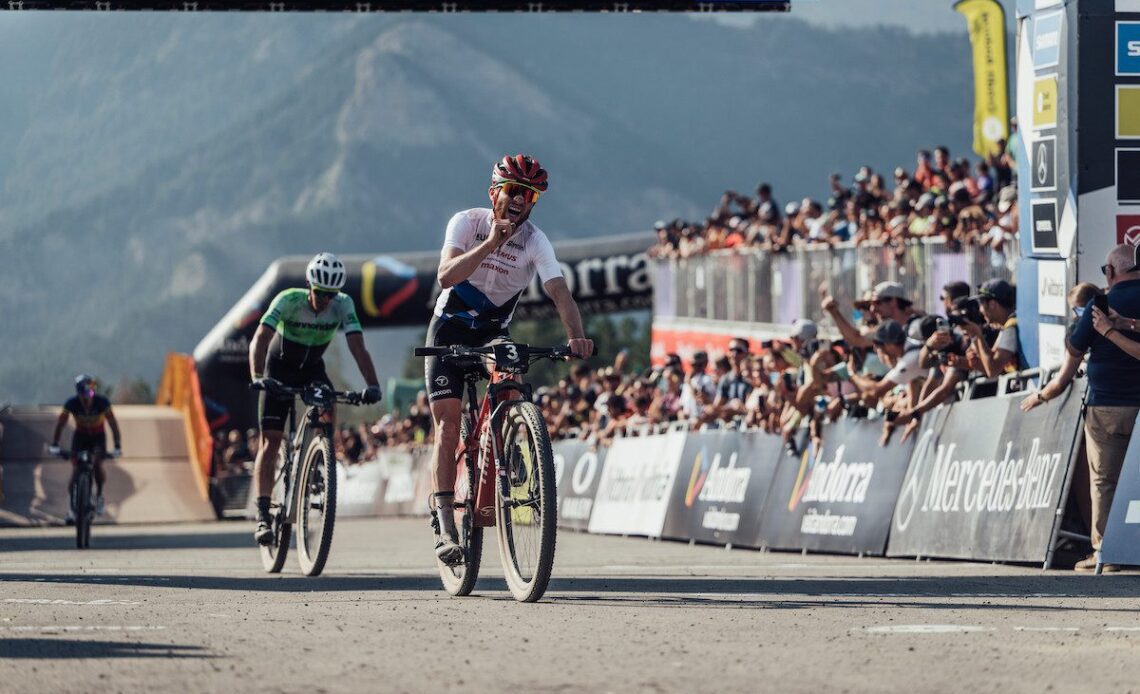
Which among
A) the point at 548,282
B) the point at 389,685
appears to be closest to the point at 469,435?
the point at 548,282

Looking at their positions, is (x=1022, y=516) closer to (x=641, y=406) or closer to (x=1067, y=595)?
(x=1067, y=595)

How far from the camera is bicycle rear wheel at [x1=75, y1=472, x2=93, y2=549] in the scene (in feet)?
63.8

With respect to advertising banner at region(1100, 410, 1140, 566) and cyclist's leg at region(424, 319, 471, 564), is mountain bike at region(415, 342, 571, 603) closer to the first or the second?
cyclist's leg at region(424, 319, 471, 564)

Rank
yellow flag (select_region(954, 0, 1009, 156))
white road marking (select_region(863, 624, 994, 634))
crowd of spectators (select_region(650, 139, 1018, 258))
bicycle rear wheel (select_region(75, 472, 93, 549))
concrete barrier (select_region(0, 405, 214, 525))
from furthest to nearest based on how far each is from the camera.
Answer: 1. concrete barrier (select_region(0, 405, 214, 525))
2. yellow flag (select_region(954, 0, 1009, 156))
3. bicycle rear wheel (select_region(75, 472, 93, 549))
4. crowd of spectators (select_region(650, 139, 1018, 258))
5. white road marking (select_region(863, 624, 994, 634))

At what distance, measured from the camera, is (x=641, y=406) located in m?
23.2

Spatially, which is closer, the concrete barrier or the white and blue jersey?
the white and blue jersey

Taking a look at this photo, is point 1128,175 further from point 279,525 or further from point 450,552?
point 450,552

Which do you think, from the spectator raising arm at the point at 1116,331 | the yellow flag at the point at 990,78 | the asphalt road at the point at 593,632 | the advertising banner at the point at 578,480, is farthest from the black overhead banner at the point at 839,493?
the yellow flag at the point at 990,78

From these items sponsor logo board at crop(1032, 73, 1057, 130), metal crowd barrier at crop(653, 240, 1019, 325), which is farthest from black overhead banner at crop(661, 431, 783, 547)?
sponsor logo board at crop(1032, 73, 1057, 130)

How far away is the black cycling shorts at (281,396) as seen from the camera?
12258 millimetres

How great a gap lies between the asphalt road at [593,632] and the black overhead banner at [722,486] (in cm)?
519

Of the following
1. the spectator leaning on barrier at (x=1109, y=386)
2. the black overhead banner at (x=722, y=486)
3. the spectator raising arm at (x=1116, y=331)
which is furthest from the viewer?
the black overhead banner at (x=722, y=486)

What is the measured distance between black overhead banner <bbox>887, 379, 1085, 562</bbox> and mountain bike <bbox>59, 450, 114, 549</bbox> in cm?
923

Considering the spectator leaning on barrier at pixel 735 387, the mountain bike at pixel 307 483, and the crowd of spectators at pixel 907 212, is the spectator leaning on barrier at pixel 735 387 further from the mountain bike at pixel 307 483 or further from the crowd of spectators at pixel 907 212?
the mountain bike at pixel 307 483
